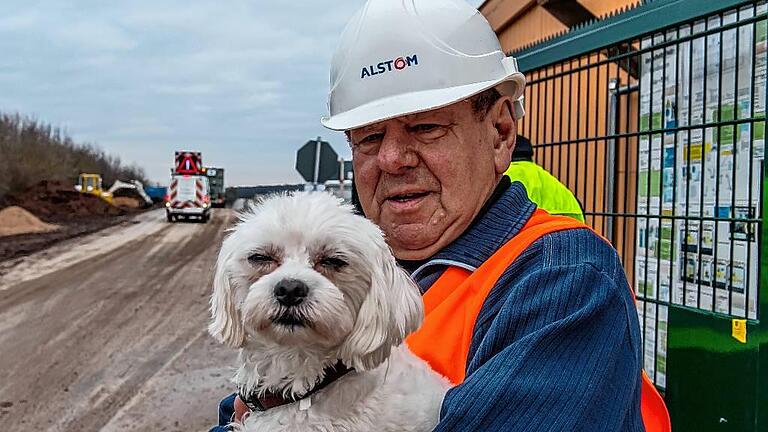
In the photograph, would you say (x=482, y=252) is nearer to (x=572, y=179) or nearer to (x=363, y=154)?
(x=363, y=154)

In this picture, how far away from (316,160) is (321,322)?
11.0 metres

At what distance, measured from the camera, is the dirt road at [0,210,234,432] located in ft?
22.9

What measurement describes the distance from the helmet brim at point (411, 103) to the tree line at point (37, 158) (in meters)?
40.8

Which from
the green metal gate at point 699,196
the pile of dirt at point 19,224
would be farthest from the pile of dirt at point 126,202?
the green metal gate at point 699,196

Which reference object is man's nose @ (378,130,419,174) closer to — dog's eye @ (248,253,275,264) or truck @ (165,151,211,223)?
dog's eye @ (248,253,275,264)

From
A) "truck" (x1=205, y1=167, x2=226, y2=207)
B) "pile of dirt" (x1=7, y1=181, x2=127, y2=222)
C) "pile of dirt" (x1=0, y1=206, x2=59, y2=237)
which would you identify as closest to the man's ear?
"pile of dirt" (x1=0, y1=206, x2=59, y2=237)

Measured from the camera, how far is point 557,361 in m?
1.53

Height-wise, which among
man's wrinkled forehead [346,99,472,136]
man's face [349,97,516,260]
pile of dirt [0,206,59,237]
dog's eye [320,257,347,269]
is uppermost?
man's wrinkled forehead [346,99,472,136]

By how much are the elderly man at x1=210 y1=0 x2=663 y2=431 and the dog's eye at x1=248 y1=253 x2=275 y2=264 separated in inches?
18.4

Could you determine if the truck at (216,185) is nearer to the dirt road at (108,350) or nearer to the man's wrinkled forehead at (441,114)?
the dirt road at (108,350)

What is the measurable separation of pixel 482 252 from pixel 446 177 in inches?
12.6

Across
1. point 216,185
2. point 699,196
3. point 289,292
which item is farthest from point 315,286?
point 216,185

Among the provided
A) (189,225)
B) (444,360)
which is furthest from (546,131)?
(189,225)

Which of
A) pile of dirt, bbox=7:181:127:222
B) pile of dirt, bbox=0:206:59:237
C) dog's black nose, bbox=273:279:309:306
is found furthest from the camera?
pile of dirt, bbox=7:181:127:222
